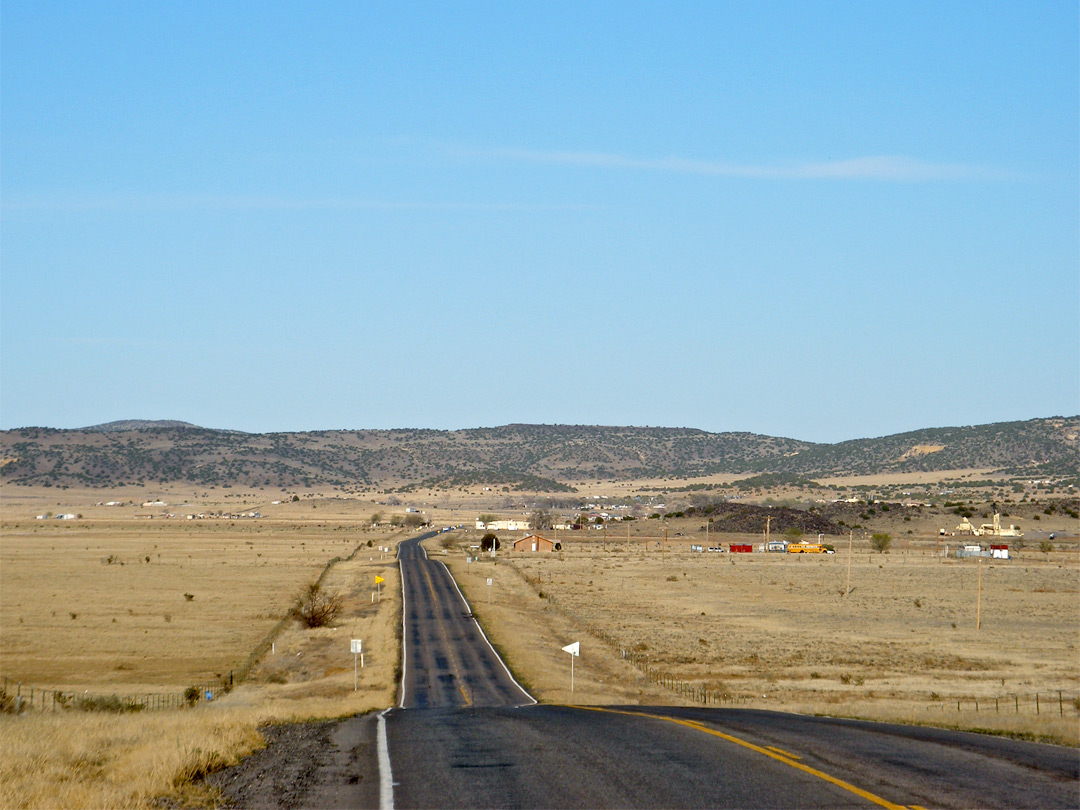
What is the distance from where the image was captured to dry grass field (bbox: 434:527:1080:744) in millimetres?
39781

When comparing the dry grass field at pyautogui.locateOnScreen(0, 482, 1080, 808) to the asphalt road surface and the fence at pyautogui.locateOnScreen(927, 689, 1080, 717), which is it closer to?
the fence at pyautogui.locateOnScreen(927, 689, 1080, 717)

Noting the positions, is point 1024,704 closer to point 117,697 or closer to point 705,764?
point 705,764

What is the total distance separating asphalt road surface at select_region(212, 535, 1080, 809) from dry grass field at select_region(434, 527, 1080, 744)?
206 inches

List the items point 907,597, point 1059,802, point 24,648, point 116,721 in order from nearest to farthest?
point 1059,802 < point 116,721 < point 24,648 < point 907,597

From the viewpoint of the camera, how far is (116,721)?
20.5m

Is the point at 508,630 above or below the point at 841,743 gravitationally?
below

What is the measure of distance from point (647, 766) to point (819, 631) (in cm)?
5268

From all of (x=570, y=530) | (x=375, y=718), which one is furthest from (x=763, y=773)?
(x=570, y=530)

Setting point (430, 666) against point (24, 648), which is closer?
point (430, 666)

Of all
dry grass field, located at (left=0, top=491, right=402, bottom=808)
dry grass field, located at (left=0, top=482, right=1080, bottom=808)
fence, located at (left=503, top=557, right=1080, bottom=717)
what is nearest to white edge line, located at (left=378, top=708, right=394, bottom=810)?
dry grass field, located at (left=0, top=491, right=402, bottom=808)

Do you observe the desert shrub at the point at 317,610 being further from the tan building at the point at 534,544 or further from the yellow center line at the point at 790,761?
the tan building at the point at 534,544

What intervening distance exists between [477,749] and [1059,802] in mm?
7627

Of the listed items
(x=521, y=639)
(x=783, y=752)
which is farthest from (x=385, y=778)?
(x=521, y=639)

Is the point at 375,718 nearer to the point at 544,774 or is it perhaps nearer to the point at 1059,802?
the point at 544,774
